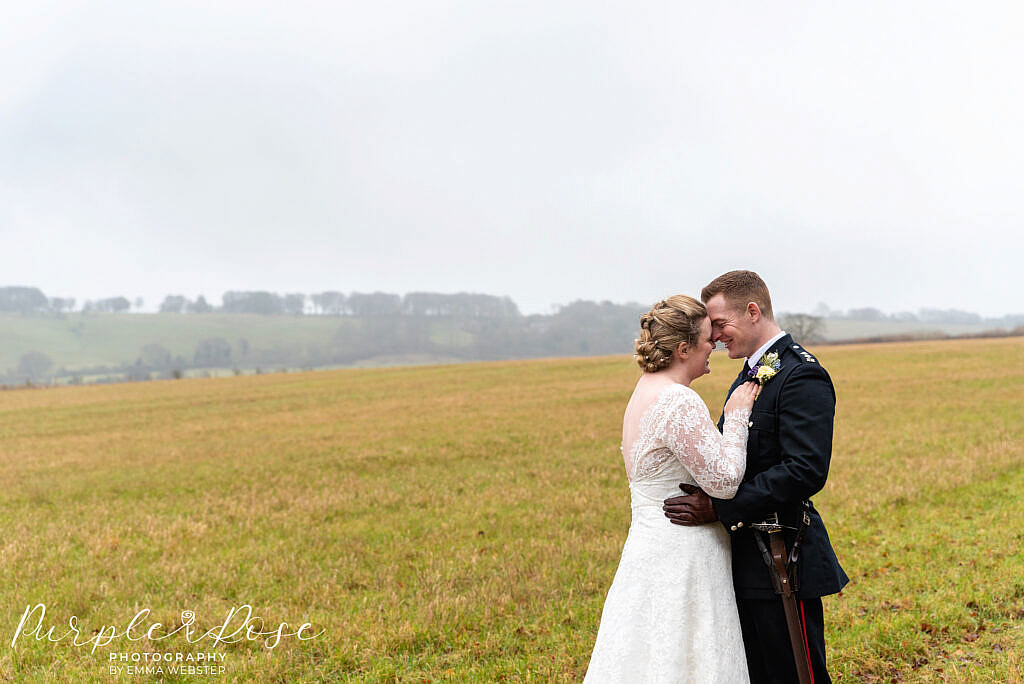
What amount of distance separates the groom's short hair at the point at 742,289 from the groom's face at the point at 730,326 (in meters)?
0.04

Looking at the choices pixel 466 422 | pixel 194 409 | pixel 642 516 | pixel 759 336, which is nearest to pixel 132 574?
pixel 642 516

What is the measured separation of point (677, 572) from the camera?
3.90m

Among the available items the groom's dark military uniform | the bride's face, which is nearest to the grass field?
the groom's dark military uniform

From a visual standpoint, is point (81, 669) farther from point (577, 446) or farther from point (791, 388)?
point (577, 446)

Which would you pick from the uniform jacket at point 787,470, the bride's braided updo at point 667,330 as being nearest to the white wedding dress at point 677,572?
the uniform jacket at point 787,470

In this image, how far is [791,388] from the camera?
3.84 metres

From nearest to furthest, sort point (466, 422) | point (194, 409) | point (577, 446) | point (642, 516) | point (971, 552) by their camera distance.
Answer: point (642, 516), point (971, 552), point (577, 446), point (466, 422), point (194, 409)

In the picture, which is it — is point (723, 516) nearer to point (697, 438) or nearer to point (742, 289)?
point (697, 438)

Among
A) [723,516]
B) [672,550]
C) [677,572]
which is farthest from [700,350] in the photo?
[677,572]

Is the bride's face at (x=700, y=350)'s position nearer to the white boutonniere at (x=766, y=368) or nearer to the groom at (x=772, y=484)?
the groom at (x=772, y=484)

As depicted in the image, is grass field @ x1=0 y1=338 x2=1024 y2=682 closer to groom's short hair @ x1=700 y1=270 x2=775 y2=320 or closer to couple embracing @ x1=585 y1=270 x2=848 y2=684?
couple embracing @ x1=585 y1=270 x2=848 y2=684

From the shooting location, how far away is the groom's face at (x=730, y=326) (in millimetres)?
4113

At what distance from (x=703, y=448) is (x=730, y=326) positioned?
87cm

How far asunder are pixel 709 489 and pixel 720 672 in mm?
1101
